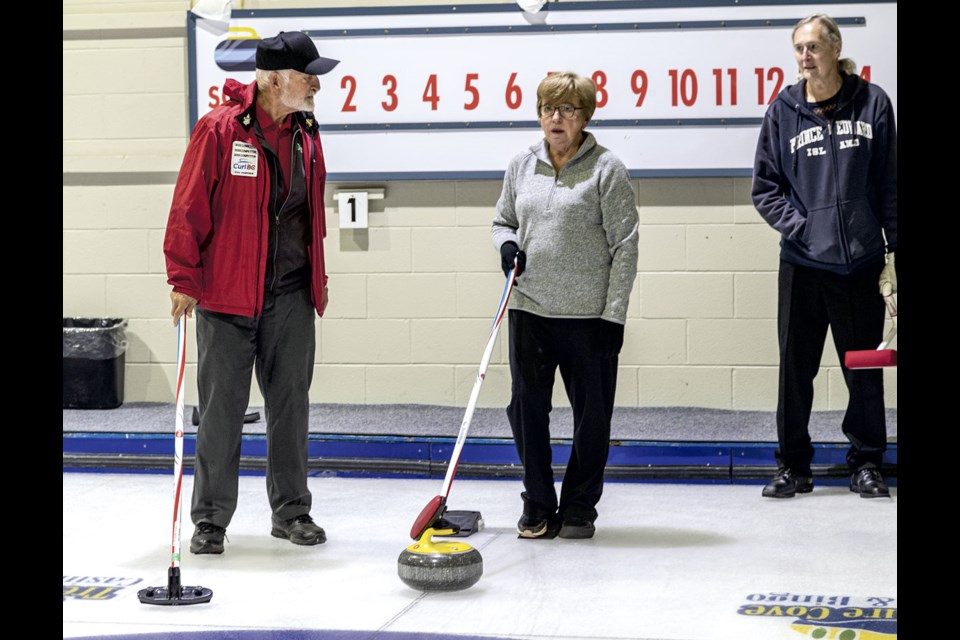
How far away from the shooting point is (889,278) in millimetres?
4195

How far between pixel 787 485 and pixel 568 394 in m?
1.11

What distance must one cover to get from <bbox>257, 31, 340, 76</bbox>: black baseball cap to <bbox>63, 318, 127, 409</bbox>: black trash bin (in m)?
2.61

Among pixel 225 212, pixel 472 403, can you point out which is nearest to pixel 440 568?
pixel 472 403

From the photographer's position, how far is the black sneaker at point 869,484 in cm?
432

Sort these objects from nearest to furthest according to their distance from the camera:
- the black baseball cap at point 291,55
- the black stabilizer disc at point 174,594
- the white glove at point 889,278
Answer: the black stabilizer disc at point 174,594, the black baseball cap at point 291,55, the white glove at point 889,278

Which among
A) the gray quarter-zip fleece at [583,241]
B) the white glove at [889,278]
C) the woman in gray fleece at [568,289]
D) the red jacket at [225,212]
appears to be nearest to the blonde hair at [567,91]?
the woman in gray fleece at [568,289]

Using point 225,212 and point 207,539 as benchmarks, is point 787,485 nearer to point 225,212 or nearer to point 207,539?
point 207,539

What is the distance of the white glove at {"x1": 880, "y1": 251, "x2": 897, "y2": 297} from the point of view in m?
4.19

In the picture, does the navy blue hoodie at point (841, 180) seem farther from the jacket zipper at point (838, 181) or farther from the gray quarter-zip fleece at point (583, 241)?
the gray quarter-zip fleece at point (583, 241)

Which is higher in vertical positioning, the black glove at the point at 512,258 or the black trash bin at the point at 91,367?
the black glove at the point at 512,258

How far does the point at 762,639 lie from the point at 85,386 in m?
4.02

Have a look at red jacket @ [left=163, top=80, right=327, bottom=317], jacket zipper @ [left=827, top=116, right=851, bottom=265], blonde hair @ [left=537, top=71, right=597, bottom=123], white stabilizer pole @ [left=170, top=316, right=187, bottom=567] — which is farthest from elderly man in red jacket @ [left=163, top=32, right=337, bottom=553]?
jacket zipper @ [left=827, top=116, right=851, bottom=265]

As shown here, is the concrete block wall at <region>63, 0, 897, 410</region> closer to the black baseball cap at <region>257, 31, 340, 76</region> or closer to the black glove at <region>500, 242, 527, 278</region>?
the black glove at <region>500, 242, 527, 278</region>
